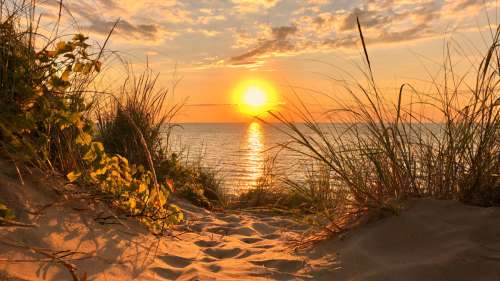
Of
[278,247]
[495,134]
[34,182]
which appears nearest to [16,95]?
[34,182]

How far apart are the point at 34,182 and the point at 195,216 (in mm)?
2241

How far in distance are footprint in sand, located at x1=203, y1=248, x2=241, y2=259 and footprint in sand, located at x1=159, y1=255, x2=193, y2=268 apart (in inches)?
11.8

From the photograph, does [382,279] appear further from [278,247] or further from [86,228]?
[86,228]

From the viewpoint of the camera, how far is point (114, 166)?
268 centimetres

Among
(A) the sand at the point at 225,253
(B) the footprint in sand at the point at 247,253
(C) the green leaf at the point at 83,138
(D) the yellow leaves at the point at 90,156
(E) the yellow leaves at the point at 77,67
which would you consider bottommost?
(B) the footprint in sand at the point at 247,253

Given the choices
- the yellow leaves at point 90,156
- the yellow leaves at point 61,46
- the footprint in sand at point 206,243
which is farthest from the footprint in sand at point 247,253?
the yellow leaves at point 61,46

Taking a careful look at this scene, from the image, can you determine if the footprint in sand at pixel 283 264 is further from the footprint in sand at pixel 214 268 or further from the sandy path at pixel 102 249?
the footprint in sand at pixel 214 268

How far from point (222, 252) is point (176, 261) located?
0.50 metres

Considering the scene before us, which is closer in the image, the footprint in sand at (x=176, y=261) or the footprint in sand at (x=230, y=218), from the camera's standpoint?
the footprint in sand at (x=176, y=261)

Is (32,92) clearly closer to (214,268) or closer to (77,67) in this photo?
(77,67)

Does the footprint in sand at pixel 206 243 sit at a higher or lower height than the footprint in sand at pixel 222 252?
lower

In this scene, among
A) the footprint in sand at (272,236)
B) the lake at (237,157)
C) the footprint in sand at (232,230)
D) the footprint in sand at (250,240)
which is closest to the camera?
the footprint in sand at (250,240)

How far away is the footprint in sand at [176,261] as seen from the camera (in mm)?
2479

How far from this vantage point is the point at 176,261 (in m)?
2.54
